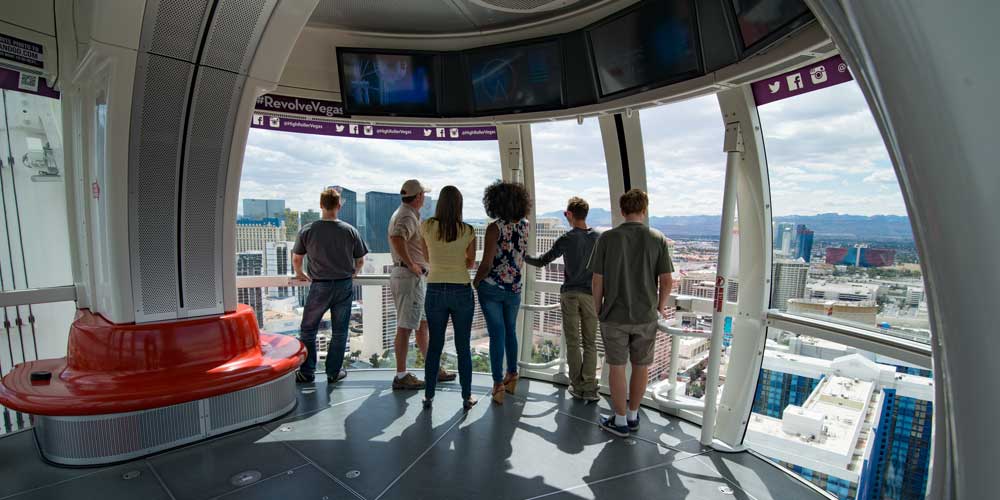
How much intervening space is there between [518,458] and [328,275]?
241 cm

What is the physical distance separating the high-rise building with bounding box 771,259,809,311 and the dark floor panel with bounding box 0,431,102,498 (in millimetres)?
4609

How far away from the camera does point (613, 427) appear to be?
361cm

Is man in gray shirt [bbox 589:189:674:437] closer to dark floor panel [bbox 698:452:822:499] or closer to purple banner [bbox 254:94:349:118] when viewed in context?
dark floor panel [bbox 698:452:822:499]

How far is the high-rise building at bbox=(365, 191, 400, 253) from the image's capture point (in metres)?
4.87

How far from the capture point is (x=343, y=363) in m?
4.80

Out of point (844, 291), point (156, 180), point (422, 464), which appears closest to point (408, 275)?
point (422, 464)

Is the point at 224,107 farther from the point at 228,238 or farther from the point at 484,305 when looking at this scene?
the point at 484,305

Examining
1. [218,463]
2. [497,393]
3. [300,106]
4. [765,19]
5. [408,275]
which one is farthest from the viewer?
[300,106]

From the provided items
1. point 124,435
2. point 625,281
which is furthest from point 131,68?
point 625,281

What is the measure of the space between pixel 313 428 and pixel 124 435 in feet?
3.73

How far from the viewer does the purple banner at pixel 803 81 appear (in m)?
2.69

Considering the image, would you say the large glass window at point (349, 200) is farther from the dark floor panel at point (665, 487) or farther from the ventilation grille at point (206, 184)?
the dark floor panel at point (665, 487)

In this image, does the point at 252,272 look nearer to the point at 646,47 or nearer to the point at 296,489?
the point at 296,489

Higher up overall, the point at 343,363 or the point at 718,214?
the point at 718,214
